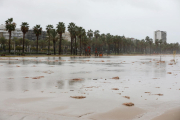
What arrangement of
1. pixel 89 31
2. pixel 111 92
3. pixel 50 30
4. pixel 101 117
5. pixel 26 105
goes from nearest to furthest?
pixel 101 117 → pixel 26 105 → pixel 111 92 → pixel 50 30 → pixel 89 31

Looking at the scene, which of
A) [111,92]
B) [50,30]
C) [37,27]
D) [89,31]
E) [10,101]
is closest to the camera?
[10,101]

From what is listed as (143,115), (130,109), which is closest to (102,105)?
(130,109)

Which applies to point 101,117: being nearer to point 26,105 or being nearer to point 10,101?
point 26,105

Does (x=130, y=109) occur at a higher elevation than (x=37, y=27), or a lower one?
lower

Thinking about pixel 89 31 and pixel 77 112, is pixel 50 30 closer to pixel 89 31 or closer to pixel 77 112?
pixel 89 31

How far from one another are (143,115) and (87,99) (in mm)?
2367

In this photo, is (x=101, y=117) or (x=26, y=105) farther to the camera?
(x=26, y=105)

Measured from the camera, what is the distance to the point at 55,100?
24.4ft

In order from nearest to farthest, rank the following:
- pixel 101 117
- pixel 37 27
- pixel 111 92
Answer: pixel 101 117
pixel 111 92
pixel 37 27

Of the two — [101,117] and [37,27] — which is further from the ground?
[37,27]

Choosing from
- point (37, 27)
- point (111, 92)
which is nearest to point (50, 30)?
point (37, 27)

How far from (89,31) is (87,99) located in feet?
428

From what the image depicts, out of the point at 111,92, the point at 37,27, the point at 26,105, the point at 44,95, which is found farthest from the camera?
the point at 37,27

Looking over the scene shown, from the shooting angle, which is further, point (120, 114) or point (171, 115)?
point (120, 114)
